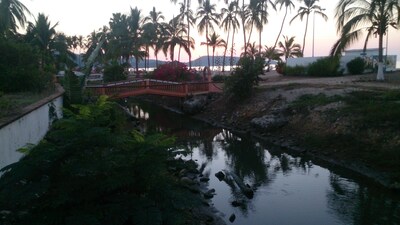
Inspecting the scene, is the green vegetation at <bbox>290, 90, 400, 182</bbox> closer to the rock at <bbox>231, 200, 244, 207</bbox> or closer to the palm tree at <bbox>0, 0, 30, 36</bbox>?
the rock at <bbox>231, 200, 244, 207</bbox>

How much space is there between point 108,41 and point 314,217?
45768mm

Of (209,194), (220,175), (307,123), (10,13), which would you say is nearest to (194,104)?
(307,123)

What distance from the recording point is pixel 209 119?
1035 inches

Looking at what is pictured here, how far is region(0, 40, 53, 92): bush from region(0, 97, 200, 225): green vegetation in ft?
29.2

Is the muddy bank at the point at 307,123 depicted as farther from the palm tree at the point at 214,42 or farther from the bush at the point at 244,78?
the palm tree at the point at 214,42

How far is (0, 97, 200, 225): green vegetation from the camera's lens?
16.3ft

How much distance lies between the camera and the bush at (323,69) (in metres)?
34.3

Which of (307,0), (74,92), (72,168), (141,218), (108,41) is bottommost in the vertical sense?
(141,218)

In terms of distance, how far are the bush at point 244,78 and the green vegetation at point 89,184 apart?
19.4m

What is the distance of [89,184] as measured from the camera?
5395 mm

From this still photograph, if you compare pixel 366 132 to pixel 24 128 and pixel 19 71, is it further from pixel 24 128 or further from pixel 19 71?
pixel 19 71

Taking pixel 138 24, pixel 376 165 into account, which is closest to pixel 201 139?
pixel 376 165

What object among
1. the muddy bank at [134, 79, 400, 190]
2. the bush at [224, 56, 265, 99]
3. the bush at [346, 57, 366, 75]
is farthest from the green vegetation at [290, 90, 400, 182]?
the bush at [346, 57, 366, 75]

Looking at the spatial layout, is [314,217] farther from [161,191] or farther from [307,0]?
[307,0]
